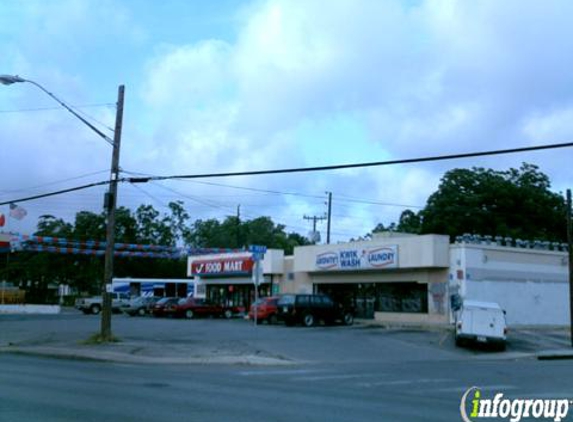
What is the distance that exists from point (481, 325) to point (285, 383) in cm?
1405

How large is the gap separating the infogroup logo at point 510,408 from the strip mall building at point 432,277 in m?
21.1

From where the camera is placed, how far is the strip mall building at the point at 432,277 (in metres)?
36.5

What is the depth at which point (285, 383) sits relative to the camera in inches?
578

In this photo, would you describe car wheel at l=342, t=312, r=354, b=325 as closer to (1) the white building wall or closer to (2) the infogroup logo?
(1) the white building wall

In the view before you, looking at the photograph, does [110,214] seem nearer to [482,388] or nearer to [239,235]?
[482,388]

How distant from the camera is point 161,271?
93.9 metres

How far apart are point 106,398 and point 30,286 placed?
8302cm

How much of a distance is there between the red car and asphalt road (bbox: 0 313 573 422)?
17.8 metres

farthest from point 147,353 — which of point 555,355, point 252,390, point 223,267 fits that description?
point 223,267

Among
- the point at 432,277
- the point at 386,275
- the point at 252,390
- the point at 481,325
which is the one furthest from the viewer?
the point at 386,275

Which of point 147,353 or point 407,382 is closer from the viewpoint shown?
point 407,382

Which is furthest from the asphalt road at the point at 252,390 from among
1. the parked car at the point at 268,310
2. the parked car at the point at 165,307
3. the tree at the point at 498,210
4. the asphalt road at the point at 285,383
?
the tree at the point at 498,210

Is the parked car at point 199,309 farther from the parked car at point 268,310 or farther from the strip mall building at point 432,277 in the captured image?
the parked car at point 268,310

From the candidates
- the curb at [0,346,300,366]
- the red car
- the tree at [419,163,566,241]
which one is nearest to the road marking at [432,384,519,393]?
the curb at [0,346,300,366]
